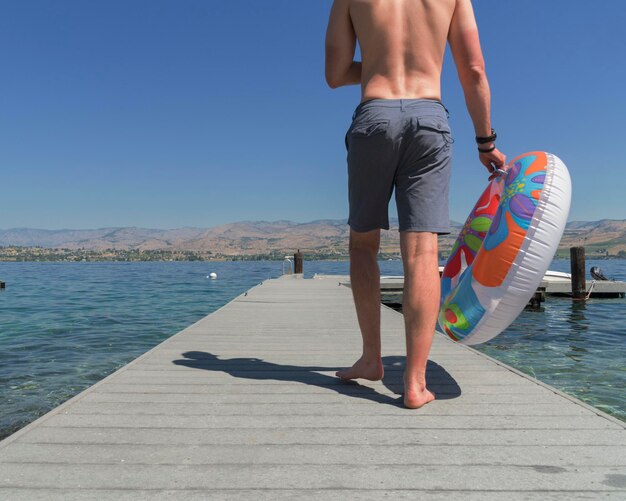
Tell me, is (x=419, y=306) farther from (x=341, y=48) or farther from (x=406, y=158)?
(x=341, y=48)

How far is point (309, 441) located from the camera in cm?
208

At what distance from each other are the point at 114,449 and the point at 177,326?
9.96 m

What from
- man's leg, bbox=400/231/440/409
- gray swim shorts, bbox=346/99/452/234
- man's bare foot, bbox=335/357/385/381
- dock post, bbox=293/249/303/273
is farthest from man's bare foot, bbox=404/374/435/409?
dock post, bbox=293/249/303/273

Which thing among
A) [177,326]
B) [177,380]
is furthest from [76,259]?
[177,380]

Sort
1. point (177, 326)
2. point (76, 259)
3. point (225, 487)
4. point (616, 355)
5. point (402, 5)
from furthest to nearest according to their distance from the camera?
point (76, 259) → point (177, 326) → point (616, 355) → point (402, 5) → point (225, 487)

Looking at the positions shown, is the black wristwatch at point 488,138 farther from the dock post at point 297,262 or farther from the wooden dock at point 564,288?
the dock post at point 297,262

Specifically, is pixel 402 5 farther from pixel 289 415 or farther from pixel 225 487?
pixel 225 487

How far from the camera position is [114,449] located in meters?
1.98

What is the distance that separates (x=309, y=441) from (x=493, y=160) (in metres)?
2.04

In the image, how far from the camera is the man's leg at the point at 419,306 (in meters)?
2.57

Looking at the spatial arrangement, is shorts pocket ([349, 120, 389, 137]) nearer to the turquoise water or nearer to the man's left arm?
the man's left arm

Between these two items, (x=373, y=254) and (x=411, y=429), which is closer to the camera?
(x=411, y=429)

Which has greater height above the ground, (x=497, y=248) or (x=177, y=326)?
(x=497, y=248)

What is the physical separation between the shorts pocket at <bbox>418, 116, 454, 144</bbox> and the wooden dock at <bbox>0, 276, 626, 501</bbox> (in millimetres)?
1422
